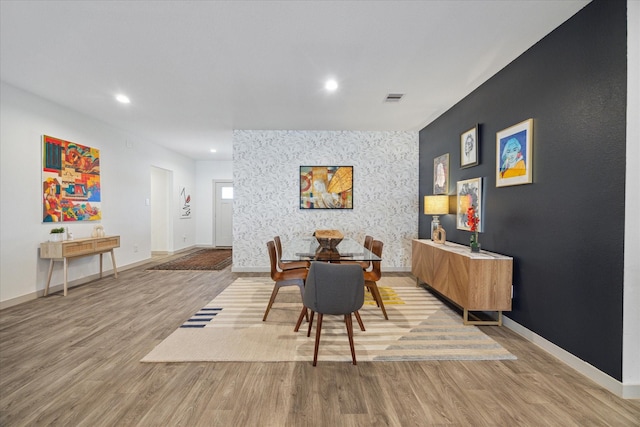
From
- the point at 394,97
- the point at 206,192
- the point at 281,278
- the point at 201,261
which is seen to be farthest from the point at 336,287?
the point at 206,192

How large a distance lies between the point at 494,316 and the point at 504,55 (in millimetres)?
2656

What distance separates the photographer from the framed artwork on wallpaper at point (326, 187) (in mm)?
5586

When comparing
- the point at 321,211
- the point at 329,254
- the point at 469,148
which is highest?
the point at 469,148

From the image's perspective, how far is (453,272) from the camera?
3.23 metres

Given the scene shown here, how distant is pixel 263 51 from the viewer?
274 centimetres

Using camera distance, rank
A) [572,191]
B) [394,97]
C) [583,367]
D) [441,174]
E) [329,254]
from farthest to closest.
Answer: [441,174], [394,97], [329,254], [572,191], [583,367]

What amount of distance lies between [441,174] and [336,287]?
10.4 feet

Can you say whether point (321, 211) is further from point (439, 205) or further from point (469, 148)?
point (469, 148)

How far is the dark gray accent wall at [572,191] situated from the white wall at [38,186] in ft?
18.7

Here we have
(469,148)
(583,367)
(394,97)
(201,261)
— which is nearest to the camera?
(583,367)

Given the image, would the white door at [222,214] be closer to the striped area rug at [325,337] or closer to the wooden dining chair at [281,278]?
the striped area rug at [325,337]

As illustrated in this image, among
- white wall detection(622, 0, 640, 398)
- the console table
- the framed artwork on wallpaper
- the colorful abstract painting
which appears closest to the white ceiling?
white wall detection(622, 0, 640, 398)

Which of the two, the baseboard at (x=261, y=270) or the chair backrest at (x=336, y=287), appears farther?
the baseboard at (x=261, y=270)

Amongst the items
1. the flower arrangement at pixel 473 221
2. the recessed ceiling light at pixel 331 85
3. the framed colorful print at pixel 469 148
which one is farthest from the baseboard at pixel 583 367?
the recessed ceiling light at pixel 331 85
